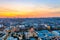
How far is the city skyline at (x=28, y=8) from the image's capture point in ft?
6.68

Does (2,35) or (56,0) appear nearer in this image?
(2,35)

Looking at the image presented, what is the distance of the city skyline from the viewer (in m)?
2.04

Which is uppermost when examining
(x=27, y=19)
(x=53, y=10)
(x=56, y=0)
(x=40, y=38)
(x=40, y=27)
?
(x=56, y=0)

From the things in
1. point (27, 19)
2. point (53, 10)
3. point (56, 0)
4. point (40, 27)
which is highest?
point (56, 0)

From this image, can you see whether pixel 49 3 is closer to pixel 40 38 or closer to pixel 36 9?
pixel 36 9

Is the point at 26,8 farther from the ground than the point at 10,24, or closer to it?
farther from the ground

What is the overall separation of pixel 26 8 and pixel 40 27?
41 cm

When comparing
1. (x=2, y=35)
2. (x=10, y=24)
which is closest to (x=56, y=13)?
(x=10, y=24)

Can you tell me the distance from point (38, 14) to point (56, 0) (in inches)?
16.5

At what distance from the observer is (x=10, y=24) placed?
6.79 feet

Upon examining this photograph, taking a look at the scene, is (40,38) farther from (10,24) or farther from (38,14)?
(10,24)

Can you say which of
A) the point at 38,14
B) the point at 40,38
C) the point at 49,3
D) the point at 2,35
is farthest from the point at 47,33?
the point at 2,35

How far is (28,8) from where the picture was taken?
2.06 m

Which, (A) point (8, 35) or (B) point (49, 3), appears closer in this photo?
(A) point (8, 35)
